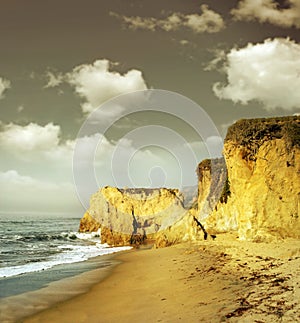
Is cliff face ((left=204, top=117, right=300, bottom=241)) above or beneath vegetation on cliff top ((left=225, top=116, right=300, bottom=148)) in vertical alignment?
beneath

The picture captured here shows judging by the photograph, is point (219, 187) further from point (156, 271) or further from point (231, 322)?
point (231, 322)

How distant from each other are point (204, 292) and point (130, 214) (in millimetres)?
37816

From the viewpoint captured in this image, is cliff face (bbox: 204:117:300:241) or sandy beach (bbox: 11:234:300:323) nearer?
sandy beach (bbox: 11:234:300:323)

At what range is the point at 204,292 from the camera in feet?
35.1

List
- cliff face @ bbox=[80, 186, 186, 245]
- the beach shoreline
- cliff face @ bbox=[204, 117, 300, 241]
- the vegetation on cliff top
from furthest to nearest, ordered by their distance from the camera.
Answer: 1. cliff face @ bbox=[80, 186, 186, 245]
2. the vegetation on cliff top
3. cliff face @ bbox=[204, 117, 300, 241]
4. the beach shoreline

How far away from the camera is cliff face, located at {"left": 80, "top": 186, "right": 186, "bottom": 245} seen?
40.4 m

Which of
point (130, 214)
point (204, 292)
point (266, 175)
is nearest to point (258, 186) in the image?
point (266, 175)

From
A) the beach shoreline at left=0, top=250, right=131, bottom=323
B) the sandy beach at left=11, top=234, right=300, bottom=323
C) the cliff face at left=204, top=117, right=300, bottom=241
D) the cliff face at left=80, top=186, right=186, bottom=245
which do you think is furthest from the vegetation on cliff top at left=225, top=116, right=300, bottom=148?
the cliff face at left=80, top=186, right=186, bottom=245

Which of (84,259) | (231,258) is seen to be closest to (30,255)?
(84,259)

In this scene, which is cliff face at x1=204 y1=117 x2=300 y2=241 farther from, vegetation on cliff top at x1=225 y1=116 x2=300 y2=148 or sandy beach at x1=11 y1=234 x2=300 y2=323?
sandy beach at x1=11 y1=234 x2=300 y2=323

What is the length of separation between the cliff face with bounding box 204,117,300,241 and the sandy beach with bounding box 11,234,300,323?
6.68 ft

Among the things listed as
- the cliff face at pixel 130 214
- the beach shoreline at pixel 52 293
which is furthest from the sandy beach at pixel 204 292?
the cliff face at pixel 130 214

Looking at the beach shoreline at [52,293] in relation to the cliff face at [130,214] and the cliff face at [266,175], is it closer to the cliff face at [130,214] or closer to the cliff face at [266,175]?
the cliff face at [266,175]

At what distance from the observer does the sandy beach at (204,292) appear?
8102 mm
